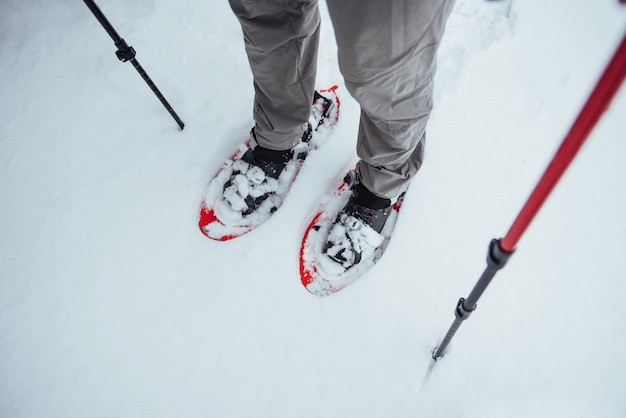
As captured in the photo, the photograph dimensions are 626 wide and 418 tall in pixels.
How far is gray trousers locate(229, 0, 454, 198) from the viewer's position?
1.87 feet

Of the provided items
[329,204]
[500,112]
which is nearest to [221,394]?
[329,204]

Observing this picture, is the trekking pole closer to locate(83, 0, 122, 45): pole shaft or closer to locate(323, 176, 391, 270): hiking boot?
locate(323, 176, 391, 270): hiking boot

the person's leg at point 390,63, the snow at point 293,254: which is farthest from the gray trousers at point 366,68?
the snow at point 293,254

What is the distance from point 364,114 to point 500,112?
754 mm

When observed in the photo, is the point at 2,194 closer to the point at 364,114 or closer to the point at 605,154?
the point at 364,114

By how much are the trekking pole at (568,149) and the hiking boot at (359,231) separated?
571 millimetres

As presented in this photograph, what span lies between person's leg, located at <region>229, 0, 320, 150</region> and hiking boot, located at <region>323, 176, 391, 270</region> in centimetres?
30

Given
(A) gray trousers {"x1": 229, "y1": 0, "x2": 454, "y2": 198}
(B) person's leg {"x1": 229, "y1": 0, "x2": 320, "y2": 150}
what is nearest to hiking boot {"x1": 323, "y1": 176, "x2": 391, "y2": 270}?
(A) gray trousers {"x1": 229, "y1": 0, "x2": 454, "y2": 198}

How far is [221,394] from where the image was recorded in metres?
1.03

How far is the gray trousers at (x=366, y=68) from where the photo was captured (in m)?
0.57

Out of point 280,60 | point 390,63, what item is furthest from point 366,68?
point 280,60

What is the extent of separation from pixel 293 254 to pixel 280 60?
2.00 ft

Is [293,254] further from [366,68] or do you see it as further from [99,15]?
[99,15]

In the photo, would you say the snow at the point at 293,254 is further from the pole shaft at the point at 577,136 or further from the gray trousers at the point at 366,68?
the pole shaft at the point at 577,136
